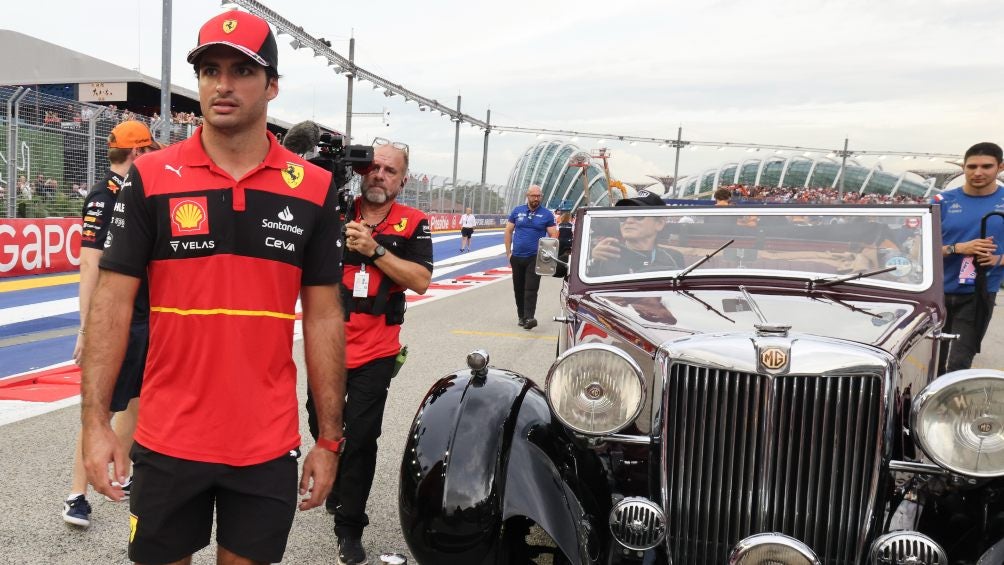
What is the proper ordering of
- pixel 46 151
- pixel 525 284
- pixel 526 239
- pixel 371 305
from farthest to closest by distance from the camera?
pixel 46 151 → pixel 526 239 → pixel 525 284 → pixel 371 305

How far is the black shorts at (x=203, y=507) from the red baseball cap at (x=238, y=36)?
1031mm

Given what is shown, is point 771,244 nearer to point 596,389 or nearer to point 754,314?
point 754,314

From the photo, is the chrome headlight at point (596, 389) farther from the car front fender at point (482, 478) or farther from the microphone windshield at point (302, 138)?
the microphone windshield at point (302, 138)

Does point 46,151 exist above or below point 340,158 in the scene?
→ above

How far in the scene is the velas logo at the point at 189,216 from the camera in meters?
1.82

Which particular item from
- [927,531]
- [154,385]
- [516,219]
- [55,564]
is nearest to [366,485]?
[55,564]

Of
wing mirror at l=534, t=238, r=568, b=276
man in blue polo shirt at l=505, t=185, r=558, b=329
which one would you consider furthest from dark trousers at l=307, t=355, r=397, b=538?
man in blue polo shirt at l=505, t=185, r=558, b=329

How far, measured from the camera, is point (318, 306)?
6.81ft

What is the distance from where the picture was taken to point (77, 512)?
3275 millimetres

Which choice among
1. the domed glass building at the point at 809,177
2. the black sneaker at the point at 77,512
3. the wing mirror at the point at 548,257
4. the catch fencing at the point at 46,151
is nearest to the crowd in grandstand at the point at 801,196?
the domed glass building at the point at 809,177

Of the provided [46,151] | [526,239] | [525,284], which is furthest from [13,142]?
[525,284]

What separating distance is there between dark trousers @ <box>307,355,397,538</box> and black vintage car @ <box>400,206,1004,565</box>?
1.74 feet

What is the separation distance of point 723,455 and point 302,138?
232cm

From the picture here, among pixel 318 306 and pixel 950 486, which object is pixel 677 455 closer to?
pixel 950 486
